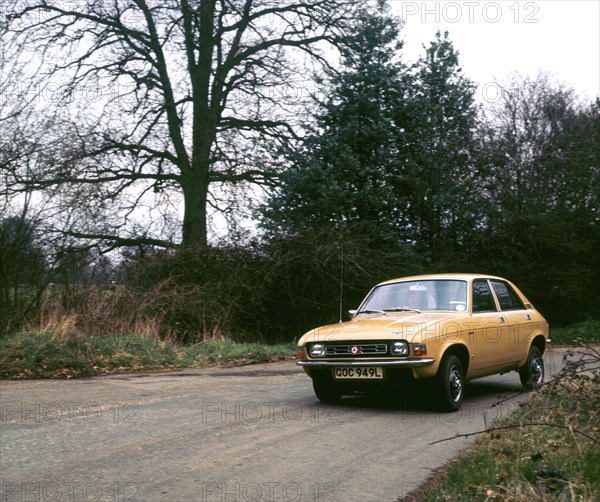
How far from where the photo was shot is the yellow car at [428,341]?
8.09 m

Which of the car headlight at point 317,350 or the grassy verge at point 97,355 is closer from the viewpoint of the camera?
the car headlight at point 317,350

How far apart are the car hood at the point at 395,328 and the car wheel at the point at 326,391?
1.89 ft

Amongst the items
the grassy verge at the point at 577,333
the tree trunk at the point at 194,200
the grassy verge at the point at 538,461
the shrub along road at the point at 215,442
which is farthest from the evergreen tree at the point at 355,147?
the grassy verge at the point at 538,461

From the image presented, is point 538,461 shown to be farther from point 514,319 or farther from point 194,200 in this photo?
point 194,200

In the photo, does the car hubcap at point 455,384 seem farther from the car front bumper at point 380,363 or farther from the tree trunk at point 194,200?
the tree trunk at point 194,200

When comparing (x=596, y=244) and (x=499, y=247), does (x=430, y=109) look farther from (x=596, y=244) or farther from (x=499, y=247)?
(x=596, y=244)

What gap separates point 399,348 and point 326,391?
1371 millimetres

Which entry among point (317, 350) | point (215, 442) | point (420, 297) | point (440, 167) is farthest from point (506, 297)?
point (440, 167)

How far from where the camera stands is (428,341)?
8.03 m

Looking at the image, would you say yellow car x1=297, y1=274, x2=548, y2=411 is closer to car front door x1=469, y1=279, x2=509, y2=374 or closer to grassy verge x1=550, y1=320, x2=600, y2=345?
car front door x1=469, y1=279, x2=509, y2=374

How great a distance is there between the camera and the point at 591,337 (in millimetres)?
A: 21953

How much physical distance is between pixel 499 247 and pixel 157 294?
1283 cm

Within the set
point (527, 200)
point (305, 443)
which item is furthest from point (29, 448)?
point (527, 200)

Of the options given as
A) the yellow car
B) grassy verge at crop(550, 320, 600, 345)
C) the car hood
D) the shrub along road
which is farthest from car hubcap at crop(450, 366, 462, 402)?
grassy verge at crop(550, 320, 600, 345)
